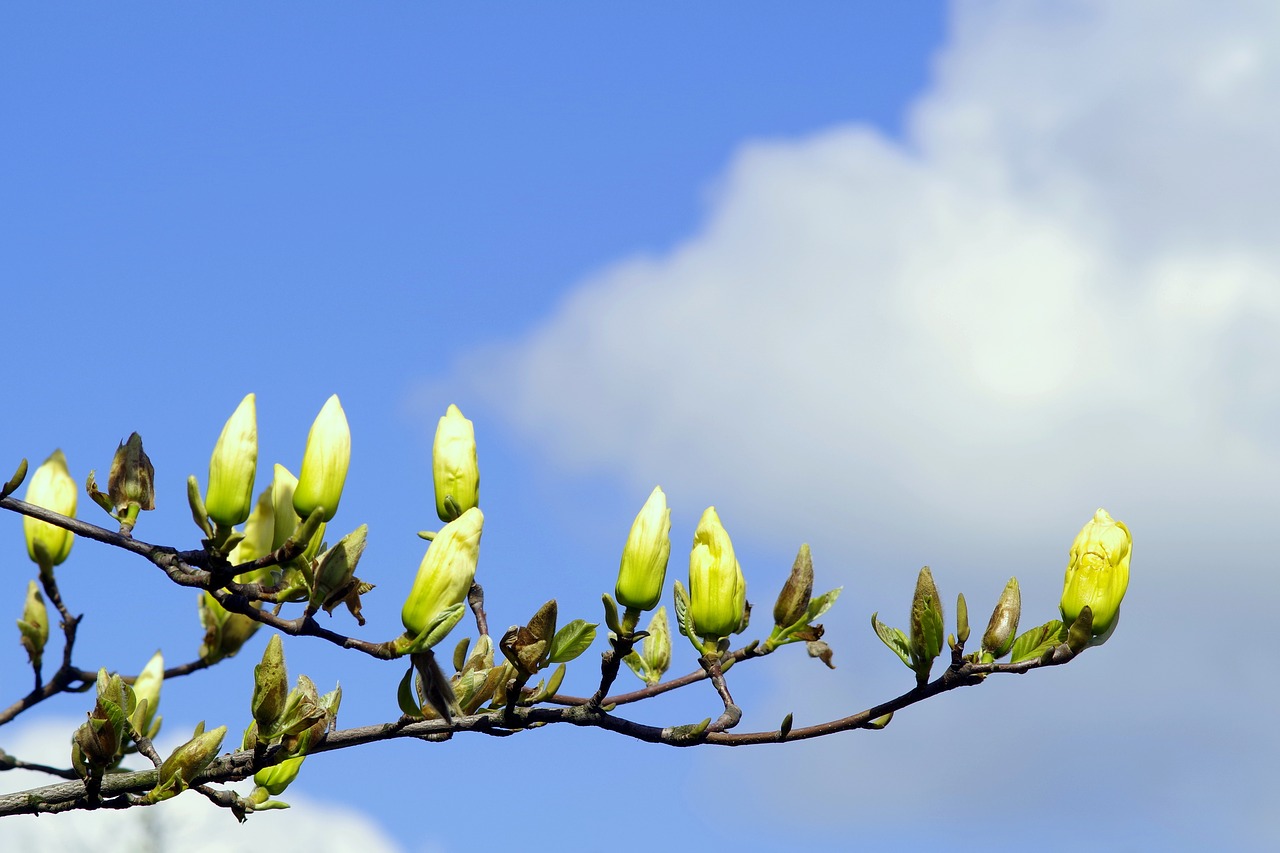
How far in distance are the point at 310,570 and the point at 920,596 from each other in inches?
35.9

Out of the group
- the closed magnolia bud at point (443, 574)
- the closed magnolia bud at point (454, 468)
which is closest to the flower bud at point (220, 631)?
the closed magnolia bud at point (454, 468)

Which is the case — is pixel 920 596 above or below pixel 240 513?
below

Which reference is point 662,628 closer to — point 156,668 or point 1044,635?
point 1044,635

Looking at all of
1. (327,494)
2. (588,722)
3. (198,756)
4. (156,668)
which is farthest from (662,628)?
(156,668)

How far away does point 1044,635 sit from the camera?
204cm

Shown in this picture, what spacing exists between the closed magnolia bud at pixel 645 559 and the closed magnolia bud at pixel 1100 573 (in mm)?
626

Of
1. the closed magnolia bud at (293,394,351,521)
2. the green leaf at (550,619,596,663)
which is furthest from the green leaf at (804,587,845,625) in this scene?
the closed magnolia bud at (293,394,351,521)

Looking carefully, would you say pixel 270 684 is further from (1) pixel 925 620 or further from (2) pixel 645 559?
(1) pixel 925 620

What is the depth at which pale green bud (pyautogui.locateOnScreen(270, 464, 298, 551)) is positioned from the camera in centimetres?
226

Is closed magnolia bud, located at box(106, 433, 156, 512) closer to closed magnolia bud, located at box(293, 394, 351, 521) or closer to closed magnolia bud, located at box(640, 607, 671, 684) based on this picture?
closed magnolia bud, located at box(293, 394, 351, 521)

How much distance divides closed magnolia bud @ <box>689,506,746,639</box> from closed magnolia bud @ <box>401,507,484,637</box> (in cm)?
34

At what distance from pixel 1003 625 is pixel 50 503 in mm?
1828

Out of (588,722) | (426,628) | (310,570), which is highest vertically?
(310,570)

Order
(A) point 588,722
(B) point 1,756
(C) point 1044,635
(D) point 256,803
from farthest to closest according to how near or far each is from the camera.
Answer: (B) point 1,756 < (D) point 256,803 < (C) point 1044,635 < (A) point 588,722
